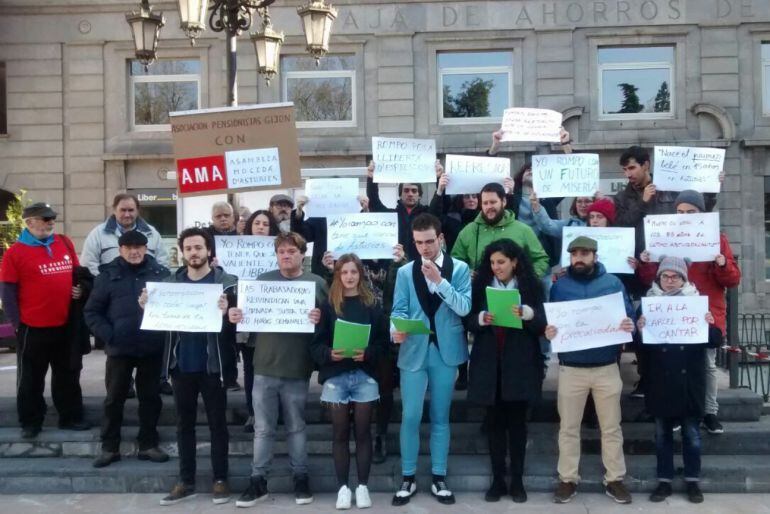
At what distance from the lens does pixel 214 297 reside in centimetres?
630

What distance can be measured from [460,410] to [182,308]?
8.81ft

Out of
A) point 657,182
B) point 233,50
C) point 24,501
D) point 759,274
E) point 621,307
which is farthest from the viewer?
point 759,274

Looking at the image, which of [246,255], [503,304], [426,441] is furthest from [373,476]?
[246,255]

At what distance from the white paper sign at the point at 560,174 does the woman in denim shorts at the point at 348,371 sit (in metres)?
2.10

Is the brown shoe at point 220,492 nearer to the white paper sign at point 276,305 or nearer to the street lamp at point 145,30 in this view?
the white paper sign at point 276,305

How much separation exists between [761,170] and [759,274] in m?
2.34

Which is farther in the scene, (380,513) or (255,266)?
(255,266)

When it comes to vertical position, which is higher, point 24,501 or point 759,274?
point 759,274

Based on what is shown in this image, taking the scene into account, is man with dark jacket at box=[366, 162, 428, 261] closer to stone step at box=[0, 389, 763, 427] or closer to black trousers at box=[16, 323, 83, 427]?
stone step at box=[0, 389, 763, 427]

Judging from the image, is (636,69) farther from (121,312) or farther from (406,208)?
(121,312)

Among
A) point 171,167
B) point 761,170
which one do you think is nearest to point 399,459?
point 171,167

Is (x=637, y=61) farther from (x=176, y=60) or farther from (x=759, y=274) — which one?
(x=176, y=60)

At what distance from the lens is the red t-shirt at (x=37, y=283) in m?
6.98

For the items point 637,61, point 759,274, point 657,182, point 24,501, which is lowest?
point 24,501
